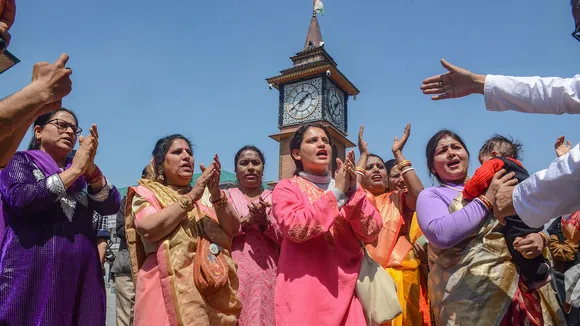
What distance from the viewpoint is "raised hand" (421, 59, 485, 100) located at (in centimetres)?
228

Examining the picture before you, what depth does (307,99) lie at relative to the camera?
2308 cm

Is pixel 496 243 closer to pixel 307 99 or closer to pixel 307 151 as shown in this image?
pixel 307 151

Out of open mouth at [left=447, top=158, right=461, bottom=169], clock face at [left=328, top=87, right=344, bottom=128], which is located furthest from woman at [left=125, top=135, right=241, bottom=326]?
clock face at [left=328, top=87, right=344, bottom=128]

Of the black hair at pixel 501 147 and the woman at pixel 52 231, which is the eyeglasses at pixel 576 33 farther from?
the woman at pixel 52 231

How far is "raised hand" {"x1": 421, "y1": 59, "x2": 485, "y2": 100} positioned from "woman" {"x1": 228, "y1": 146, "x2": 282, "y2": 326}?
1.39 metres

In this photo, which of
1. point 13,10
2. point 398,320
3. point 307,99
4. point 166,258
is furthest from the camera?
point 307,99

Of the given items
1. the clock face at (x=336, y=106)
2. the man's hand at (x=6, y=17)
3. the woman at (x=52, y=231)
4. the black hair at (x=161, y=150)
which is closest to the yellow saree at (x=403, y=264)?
the black hair at (x=161, y=150)

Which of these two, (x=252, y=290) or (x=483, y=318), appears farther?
(x=252, y=290)

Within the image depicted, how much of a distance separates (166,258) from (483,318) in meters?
1.83

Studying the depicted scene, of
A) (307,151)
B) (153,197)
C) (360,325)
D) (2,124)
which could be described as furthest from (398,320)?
(2,124)

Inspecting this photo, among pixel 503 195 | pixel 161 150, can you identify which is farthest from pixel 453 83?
pixel 161 150

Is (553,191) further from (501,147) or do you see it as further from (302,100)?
(302,100)

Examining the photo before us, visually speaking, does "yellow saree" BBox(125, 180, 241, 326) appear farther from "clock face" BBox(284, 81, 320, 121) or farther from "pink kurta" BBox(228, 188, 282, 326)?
"clock face" BBox(284, 81, 320, 121)

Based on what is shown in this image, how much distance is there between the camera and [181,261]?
283 cm
